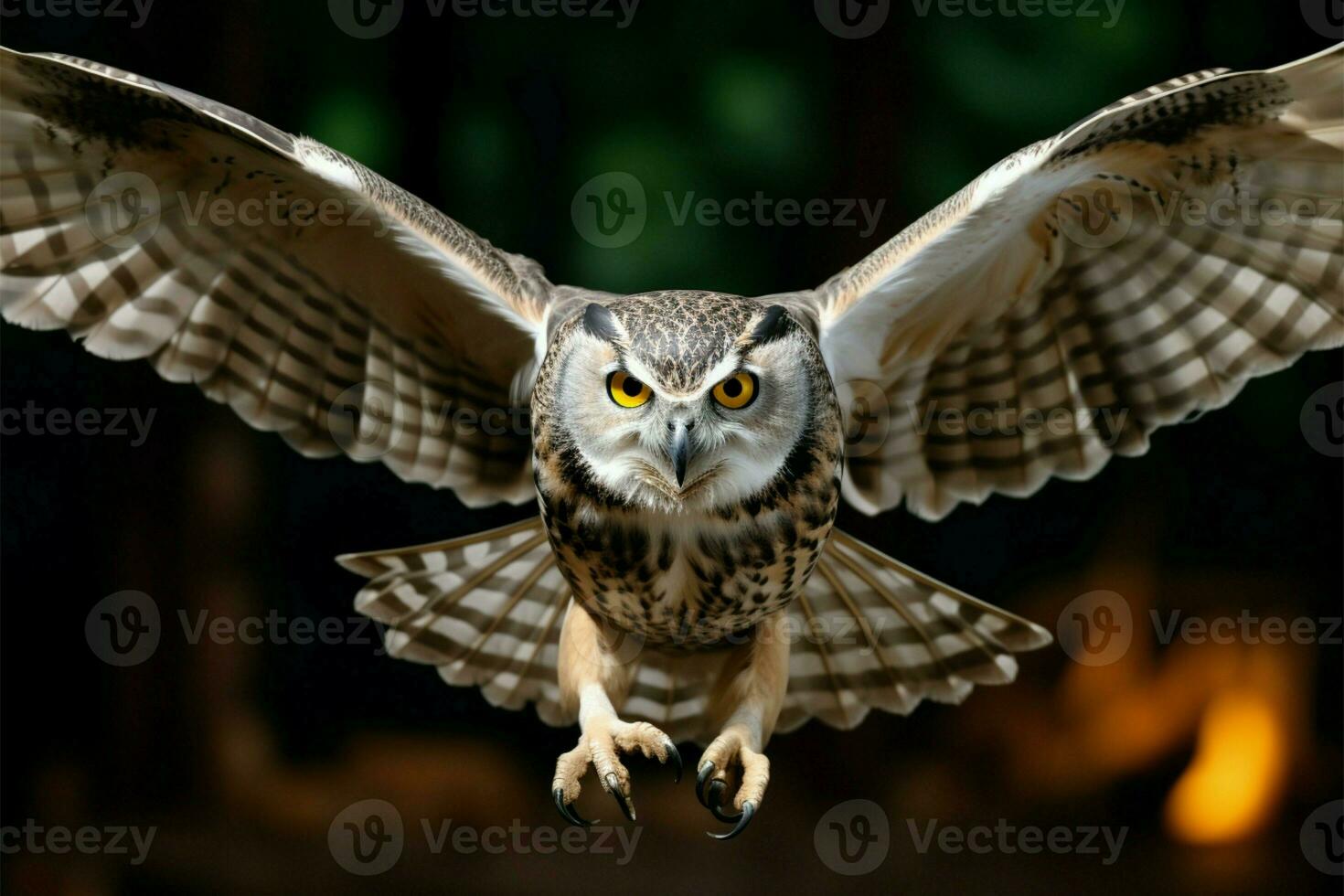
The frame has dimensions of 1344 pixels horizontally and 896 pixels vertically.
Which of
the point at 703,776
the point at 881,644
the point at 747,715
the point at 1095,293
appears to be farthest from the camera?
the point at 881,644

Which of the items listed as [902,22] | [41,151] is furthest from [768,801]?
[41,151]

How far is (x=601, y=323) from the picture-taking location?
2443mm

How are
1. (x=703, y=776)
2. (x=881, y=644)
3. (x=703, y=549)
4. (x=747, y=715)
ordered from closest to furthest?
1. (x=703, y=549)
2. (x=703, y=776)
3. (x=747, y=715)
4. (x=881, y=644)

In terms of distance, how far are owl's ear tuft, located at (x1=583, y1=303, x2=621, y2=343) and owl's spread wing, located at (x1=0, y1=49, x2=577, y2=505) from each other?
0.47 m

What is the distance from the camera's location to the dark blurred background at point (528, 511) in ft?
13.2

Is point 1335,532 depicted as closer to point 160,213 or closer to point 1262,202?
point 1262,202

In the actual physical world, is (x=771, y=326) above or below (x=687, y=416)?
above

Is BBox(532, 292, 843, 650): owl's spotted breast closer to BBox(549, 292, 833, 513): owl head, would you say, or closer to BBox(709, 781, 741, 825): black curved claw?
BBox(549, 292, 833, 513): owl head

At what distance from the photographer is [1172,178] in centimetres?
282

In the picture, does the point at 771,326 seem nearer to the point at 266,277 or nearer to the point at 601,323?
the point at 601,323

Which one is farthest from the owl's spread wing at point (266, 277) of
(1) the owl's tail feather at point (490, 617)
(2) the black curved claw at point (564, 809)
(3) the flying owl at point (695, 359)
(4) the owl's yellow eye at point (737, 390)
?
(2) the black curved claw at point (564, 809)

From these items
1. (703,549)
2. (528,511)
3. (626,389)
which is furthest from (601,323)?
(528,511)

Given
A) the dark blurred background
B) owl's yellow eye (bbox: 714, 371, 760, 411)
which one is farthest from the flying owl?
the dark blurred background

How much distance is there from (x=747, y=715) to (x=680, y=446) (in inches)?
30.2
